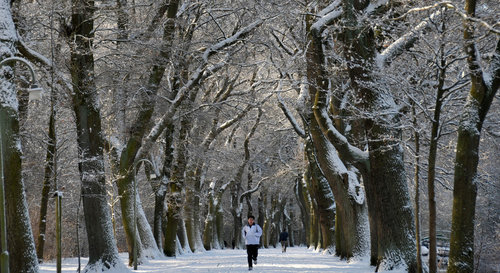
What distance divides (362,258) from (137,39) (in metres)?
10.1

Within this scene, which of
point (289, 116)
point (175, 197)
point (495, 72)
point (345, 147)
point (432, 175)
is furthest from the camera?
point (175, 197)

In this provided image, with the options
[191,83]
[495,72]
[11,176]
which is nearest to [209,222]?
[191,83]

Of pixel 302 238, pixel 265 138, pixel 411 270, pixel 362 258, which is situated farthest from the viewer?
pixel 302 238

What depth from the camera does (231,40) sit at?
22125 millimetres

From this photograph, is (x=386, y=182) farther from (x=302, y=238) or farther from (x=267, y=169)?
(x=302, y=238)

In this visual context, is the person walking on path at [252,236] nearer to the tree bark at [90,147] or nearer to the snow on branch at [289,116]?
the tree bark at [90,147]

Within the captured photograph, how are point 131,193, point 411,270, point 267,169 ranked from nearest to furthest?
point 411,270 < point 131,193 < point 267,169

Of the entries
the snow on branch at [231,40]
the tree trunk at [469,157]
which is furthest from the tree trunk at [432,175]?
the snow on branch at [231,40]

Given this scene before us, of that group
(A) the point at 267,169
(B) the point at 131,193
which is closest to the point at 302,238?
(A) the point at 267,169

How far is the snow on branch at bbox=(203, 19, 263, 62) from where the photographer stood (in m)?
22.0

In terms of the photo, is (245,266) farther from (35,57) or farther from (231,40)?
(35,57)

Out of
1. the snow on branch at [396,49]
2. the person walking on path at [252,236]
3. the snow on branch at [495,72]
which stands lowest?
the person walking on path at [252,236]

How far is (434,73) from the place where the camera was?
46.6 feet

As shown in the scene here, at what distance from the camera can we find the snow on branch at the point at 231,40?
866 inches
